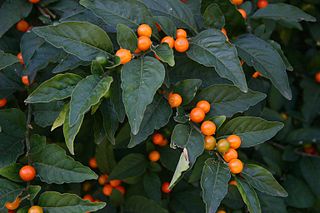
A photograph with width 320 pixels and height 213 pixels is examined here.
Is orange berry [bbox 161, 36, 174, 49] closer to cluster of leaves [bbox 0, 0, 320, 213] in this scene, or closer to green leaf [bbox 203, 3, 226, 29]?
cluster of leaves [bbox 0, 0, 320, 213]

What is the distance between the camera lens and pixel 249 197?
1059 millimetres

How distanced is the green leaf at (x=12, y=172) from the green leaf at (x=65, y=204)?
0.11m

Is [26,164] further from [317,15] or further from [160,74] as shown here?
[317,15]

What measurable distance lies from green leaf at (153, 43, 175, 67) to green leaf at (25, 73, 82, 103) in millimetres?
204

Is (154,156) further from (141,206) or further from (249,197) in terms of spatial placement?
(249,197)

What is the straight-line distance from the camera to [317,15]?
1.99 meters

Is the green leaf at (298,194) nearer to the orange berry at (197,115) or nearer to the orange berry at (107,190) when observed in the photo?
the orange berry at (107,190)

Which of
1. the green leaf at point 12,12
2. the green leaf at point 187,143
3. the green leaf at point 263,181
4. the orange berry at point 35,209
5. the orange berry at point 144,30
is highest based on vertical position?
the orange berry at point 144,30

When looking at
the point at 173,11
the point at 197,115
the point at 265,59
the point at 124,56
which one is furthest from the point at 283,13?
the point at 124,56

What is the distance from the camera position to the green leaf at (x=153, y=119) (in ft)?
3.60

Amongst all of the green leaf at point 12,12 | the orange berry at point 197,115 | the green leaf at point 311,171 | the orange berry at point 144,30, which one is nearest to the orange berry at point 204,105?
the orange berry at point 197,115

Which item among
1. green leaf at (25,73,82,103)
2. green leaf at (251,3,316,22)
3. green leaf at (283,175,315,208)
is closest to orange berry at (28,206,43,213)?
green leaf at (25,73,82,103)

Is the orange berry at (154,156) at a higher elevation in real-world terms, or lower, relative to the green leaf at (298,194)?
higher

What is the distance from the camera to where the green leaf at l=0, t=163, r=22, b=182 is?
1.17 metres
